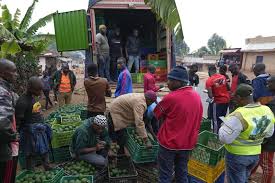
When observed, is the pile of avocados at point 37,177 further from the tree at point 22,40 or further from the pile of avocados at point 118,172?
the tree at point 22,40

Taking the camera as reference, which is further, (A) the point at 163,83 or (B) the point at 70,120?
(A) the point at 163,83

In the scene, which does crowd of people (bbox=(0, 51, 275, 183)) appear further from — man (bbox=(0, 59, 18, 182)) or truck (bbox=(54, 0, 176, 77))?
truck (bbox=(54, 0, 176, 77))

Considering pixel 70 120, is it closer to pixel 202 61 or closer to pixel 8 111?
pixel 8 111

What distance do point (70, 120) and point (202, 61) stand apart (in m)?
52.8

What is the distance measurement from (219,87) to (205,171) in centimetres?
309

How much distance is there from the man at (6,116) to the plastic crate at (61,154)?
2.27 metres

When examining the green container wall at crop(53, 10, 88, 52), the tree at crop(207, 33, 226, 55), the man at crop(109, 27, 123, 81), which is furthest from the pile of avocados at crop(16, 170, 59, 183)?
the tree at crop(207, 33, 226, 55)

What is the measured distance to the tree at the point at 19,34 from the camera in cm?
725

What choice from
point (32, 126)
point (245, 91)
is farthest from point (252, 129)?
point (32, 126)

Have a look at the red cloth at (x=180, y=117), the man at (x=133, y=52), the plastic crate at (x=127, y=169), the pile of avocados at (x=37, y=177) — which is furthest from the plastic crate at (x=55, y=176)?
the man at (x=133, y=52)

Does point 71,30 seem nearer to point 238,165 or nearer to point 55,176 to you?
point 55,176

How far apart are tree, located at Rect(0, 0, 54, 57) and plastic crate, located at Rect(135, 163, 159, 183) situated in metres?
4.51

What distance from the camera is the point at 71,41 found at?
9914mm

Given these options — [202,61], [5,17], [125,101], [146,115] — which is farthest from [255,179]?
[202,61]
